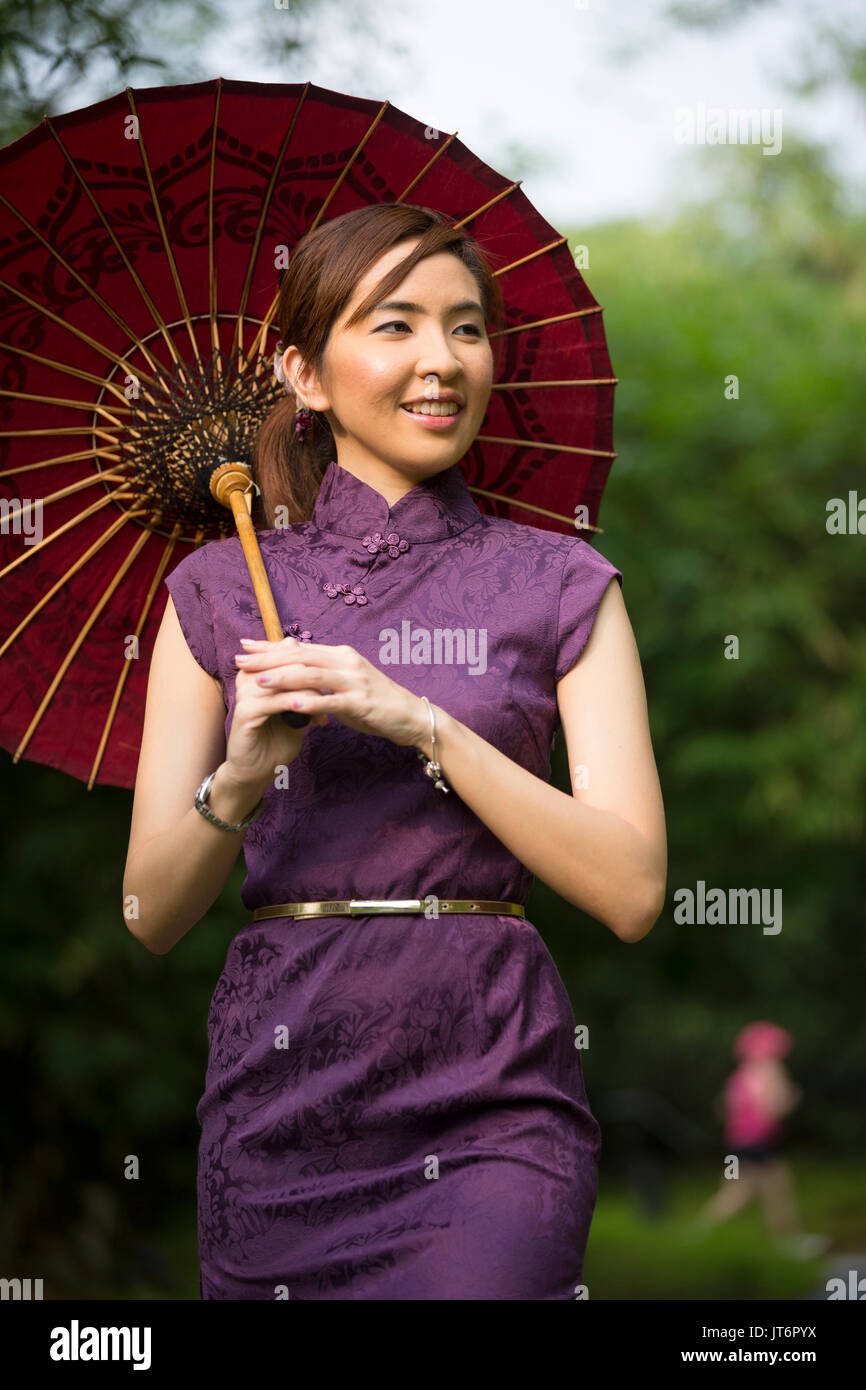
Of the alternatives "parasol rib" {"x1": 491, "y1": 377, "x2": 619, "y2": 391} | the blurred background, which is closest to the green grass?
the blurred background

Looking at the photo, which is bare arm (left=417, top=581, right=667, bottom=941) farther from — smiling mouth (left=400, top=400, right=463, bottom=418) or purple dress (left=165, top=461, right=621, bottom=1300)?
smiling mouth (left=400, top=400, right=463, bottom=418)

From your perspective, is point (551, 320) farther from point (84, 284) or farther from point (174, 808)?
point (174, 808)

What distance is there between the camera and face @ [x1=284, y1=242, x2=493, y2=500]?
174 cm

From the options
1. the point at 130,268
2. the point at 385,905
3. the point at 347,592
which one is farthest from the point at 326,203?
the point at 385,905

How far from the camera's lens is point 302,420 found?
1946 mm

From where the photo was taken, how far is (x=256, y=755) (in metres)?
1.58

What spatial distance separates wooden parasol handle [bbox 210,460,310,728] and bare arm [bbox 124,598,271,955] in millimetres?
117

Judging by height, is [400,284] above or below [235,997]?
above

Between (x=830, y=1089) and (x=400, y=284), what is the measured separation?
9258mm

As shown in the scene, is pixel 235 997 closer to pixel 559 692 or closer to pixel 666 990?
pixel 559 692

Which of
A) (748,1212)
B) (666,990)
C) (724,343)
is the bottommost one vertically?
(748,1212)

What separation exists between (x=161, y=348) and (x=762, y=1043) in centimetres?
783

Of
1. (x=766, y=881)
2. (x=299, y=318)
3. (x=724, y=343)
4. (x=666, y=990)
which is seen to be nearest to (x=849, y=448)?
(x=724, y=343)

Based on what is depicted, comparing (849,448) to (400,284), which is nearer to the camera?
(400,284)
